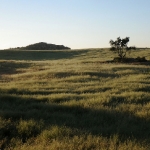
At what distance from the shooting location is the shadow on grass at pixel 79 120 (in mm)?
8297

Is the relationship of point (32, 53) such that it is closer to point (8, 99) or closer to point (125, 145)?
point (8, 99)

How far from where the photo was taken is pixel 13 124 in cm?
919

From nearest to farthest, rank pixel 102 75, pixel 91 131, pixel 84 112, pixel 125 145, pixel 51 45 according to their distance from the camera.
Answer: pixel 125 145 → pixel 91 131 → pixel 84 112 → pixel 102 75 → pixel 51 45

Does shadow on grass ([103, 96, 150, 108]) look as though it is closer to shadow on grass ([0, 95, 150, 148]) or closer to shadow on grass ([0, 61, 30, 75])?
shadow on grass ([0, 95, 150, 148])

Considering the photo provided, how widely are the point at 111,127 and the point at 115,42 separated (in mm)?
44539

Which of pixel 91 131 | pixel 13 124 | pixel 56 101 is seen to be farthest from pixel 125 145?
pixel 56 101

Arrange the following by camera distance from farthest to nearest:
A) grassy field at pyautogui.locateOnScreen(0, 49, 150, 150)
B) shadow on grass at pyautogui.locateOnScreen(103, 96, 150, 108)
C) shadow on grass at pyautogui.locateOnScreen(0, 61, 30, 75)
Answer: shadow on grass at pyautogui.locateOnScreen(0, 61, 30, 75) → shadow on grass at pyautogui.locateOnScreen(103, 96, 150, 108) → grassy field at pyautogui.locateOnScreen(0, 49, 150, 150)

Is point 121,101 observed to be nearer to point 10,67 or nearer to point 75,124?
point 75,124

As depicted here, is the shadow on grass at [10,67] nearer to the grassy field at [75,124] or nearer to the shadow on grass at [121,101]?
the grassy field at [75,124]

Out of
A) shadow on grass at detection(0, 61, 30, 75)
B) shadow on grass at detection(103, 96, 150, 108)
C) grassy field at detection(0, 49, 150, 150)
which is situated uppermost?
grassy field at detection(0, 49, 150, 150)

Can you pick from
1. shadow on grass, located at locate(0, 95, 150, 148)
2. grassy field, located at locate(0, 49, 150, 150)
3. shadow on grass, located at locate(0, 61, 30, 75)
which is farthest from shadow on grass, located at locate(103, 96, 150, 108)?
shadow on grass, located at locate(0, 61, 30, 75)

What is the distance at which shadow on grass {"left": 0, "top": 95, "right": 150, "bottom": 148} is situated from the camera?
27.2 feet

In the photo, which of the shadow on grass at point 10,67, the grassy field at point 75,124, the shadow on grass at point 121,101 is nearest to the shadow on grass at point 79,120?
the grassy field at point 75,124

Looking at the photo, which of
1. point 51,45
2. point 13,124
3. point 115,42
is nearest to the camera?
point 13,124
